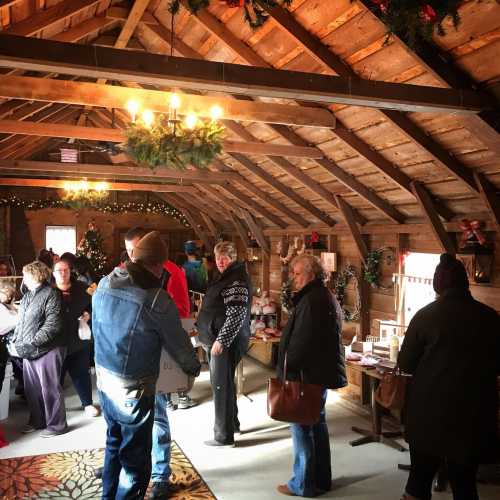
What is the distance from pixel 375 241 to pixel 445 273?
4.16m

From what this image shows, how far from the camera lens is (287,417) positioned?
10.9ft

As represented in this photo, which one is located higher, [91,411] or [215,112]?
[215,112]

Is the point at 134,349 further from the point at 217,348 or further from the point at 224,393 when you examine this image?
the point at 224,393

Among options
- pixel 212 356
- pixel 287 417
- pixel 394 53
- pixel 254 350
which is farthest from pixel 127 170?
pixel 287 417

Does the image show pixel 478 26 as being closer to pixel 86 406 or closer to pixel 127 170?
pixel 86 406

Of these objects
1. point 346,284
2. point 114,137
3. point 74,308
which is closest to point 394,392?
point 74,308

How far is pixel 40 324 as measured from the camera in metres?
4.70

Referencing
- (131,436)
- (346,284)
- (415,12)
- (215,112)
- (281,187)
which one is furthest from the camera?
(281,187)

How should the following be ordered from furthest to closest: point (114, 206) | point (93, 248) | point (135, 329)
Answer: point (114, 206), point (93, 248), point (135, 329)

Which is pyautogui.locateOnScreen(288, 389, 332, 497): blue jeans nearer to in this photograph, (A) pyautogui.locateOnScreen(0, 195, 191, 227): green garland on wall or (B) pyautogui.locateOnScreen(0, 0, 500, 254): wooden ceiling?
(B) pyautogui.locateOnScreen(0, 0, 500, 254): wooden ceiling

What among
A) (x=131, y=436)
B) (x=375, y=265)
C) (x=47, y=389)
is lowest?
(x=47, y=389)

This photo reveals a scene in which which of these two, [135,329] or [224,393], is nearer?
[135,329]

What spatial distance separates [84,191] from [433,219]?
7163mm

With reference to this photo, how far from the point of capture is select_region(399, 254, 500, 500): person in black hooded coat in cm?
269
